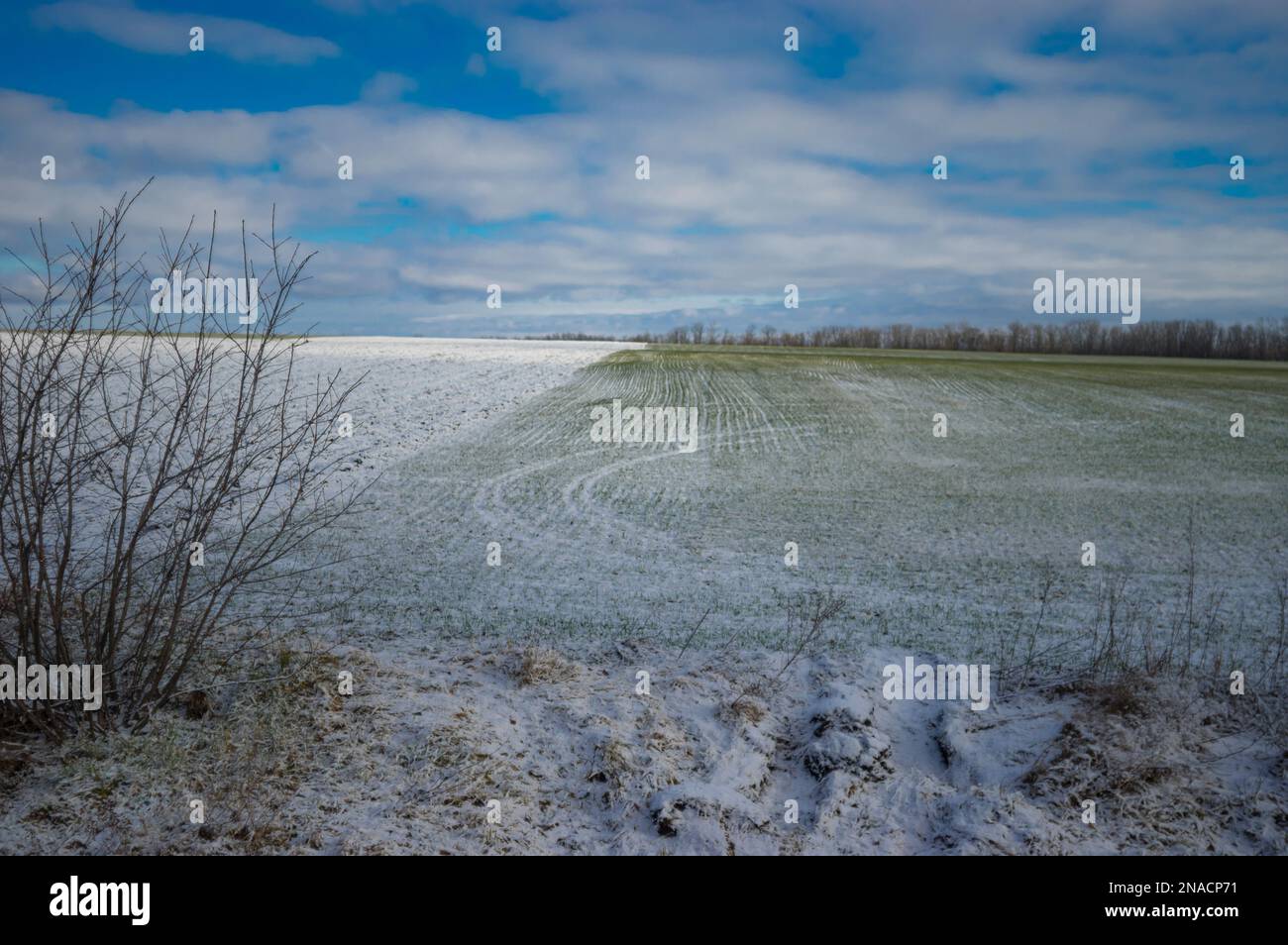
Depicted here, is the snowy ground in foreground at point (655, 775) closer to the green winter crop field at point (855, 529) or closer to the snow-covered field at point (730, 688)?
the snow-covered field at point (730, 688)

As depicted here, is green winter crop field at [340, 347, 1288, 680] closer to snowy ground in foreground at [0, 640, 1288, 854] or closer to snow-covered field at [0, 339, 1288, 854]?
snow-covered field at [0, 339, 1288, 854]

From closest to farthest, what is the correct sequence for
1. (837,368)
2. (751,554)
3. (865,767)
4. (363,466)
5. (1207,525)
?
(865,767) < (751,554) < (1207,525) < (363,466) < (837,368)

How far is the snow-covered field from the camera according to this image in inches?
212

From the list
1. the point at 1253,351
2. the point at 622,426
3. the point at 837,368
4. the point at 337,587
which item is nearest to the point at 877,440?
the point at 622,426

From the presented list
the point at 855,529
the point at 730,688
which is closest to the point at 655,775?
the point at 730,688

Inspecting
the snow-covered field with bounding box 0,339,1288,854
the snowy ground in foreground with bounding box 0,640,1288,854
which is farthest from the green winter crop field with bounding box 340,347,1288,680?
the snowy ground in foreground with bounding box 0,640,1288,854

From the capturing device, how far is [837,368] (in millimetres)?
54062

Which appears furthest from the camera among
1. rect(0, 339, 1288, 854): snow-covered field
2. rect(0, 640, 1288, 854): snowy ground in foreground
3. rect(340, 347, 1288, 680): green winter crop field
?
rect(340, 347, 1288, 680): green winter crop field

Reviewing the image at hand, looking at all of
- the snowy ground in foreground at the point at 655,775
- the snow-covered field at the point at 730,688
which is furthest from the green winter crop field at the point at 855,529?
the snowy ground in foreground at the point at 655,775

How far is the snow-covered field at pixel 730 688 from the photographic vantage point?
539 centimetres

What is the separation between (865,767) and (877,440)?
2116cm

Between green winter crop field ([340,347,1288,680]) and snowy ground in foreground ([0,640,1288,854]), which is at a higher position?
green winter crop field ([340,347,1288,680])
